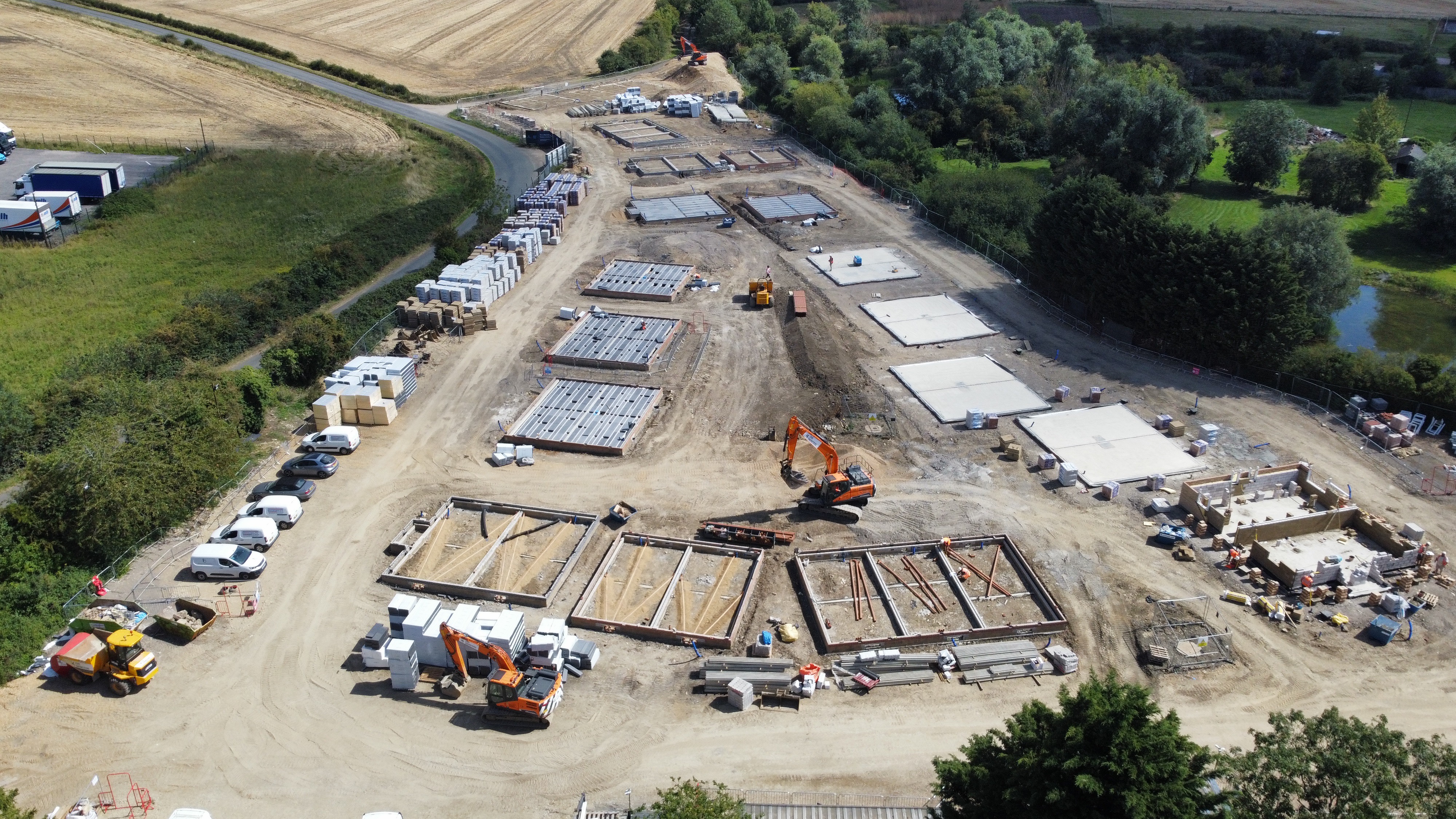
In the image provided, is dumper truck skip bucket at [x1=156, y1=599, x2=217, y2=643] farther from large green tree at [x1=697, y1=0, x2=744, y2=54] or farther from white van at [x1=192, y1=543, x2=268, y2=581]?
large green tree at [x1=697, y1=0, x2=744, y2=54]

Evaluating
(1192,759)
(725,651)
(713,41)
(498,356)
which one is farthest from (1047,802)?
(713,41)

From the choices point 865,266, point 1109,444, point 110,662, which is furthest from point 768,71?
point 110,662

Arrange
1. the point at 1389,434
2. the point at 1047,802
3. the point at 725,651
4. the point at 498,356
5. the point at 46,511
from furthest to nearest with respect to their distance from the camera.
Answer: the point at 498,356 → the point at 1389,434 → the point at 46,511 → the point at 725,651 → the point at 1047,802

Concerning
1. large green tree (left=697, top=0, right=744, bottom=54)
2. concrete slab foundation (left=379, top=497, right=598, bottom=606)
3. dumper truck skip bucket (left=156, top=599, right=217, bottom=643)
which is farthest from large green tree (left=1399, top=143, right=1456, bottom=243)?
large green tree (left=697, top=0, right=744, bottom=54)

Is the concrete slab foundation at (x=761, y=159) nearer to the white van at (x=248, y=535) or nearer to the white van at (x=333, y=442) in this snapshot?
the white van at (x=333, y=442)

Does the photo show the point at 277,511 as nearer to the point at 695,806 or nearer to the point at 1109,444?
the point at 695,806

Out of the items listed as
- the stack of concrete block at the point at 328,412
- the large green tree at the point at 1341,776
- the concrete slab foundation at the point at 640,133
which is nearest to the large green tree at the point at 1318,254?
the large green tree at the point at 1341,776

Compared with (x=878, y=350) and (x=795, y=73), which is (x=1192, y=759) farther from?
(x=795, y=73)
